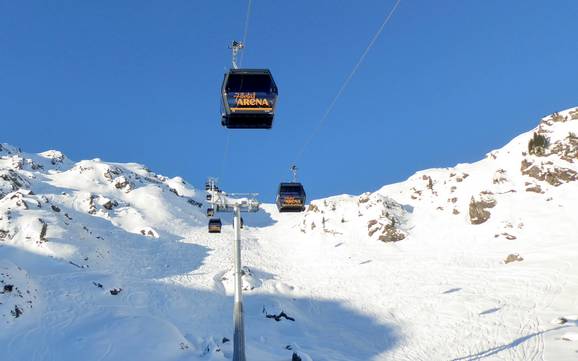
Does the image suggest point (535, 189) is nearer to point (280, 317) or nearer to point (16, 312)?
point (280, 317)

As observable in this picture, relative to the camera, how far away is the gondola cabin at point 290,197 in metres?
29.7

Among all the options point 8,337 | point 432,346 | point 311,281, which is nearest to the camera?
point 8,337

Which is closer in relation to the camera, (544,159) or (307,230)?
(544,159)

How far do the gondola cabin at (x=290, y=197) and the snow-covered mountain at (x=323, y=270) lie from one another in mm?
8048

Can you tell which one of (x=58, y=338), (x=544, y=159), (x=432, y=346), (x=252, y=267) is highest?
(x=544, y=159)

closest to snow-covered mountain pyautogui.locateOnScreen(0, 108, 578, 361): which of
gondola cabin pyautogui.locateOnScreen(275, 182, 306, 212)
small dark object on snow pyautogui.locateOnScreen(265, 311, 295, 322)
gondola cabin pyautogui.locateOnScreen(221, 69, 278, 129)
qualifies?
small dark object on snow pyautogui.locateOnScreen(265, 311, 295, 322)

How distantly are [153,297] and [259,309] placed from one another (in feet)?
26.7

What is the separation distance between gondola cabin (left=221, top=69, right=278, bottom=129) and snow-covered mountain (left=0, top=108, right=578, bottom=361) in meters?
10.9

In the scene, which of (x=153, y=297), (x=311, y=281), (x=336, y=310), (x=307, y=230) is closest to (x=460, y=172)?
(x=307, y=230)

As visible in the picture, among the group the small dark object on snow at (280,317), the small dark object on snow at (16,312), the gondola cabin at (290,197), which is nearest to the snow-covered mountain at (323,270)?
the small dark object on snow at (16,312)

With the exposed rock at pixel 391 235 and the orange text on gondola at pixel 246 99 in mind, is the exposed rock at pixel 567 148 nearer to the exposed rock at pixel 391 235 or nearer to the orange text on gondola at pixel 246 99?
the exposed rock at pixel 391 235

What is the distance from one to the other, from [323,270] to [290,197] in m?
24.4

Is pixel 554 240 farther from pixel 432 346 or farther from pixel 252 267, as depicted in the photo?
pixel 252 267

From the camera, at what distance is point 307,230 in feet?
239
